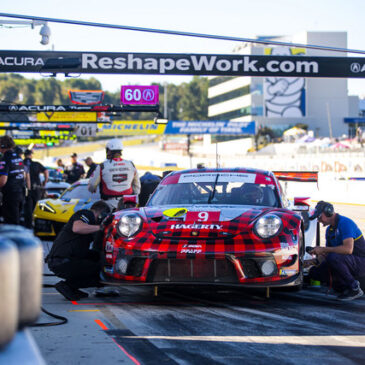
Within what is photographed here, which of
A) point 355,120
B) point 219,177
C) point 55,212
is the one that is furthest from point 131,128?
point 355,120

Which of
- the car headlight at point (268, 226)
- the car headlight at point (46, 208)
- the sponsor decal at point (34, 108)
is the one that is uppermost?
the sponsor decal at point (34, 108)

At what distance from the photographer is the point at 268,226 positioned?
598 cm

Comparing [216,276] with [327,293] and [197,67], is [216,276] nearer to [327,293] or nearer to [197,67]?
[327,293]

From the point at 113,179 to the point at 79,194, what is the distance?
4176 millimetres

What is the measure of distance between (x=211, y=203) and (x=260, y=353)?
275 centimetres

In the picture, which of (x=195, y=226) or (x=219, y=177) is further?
(x=219, y=177)

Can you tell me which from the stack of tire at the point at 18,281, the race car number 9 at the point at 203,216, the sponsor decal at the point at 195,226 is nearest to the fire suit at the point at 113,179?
the race car number 9 at the point at 203,216

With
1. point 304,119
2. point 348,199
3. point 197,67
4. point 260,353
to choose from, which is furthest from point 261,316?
point 304,119

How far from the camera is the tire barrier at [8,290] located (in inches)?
76.2

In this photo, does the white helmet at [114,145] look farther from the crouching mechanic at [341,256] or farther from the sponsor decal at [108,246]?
the crouching mechanic at [341,256]

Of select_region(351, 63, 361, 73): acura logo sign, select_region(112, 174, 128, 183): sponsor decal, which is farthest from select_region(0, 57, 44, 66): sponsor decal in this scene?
select_region(351, 63, 361, 73): acura logo sign

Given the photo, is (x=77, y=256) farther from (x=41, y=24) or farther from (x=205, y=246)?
(x=41, y=24)

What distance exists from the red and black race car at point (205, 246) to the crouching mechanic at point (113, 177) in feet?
8.04

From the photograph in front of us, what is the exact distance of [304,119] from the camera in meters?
90.6
